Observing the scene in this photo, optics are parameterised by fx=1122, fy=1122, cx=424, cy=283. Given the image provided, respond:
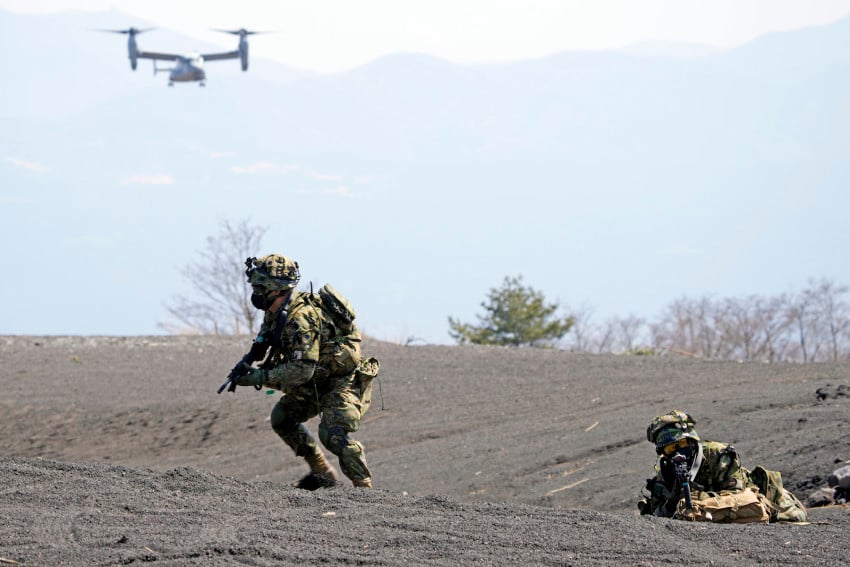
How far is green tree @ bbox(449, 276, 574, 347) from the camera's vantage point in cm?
4088

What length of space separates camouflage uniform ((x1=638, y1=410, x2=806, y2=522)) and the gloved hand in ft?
9.52

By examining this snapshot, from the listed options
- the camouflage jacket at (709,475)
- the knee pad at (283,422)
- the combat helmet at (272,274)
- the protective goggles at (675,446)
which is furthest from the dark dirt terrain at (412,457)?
Result: the combat helmet at (272,274)

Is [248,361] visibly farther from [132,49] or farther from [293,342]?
[132,49]

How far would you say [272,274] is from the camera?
860 cm

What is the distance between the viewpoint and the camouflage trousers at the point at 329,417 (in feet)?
28.0

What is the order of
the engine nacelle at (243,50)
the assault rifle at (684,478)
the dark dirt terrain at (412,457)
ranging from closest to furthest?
the dark dirt terrain at (412,457), the assault rifle at (684,478), the engine nacelle at (243,50)

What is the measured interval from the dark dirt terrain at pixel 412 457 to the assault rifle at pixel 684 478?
18.1 inches

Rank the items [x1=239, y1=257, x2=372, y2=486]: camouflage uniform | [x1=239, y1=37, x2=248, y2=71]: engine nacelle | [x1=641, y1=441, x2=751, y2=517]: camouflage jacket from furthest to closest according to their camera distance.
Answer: [x1=239, y1=37, x2=248, y2=71]: engine nacelle < [x1=239, y1=257, x2=372, y2=486]: camouflage uniform < [x1=641, y1=441, x2=751, y2=517]: camouflage jacket

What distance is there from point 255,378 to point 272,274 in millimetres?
810

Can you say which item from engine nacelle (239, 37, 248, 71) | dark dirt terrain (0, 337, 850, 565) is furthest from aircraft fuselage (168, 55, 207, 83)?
dark dirt terrain (0, 337, 850, 565)

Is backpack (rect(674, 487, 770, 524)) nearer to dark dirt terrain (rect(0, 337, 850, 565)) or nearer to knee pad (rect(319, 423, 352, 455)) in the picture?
dark dirt terrain (rect(0, 337, 850, 565))

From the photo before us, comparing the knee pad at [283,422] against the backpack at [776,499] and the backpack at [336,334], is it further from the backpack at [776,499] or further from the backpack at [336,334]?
the backpack at [776,499]

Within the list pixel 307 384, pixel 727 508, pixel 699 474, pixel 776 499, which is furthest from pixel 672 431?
pixel 307 384

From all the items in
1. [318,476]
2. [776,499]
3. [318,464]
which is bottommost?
[776,499]
